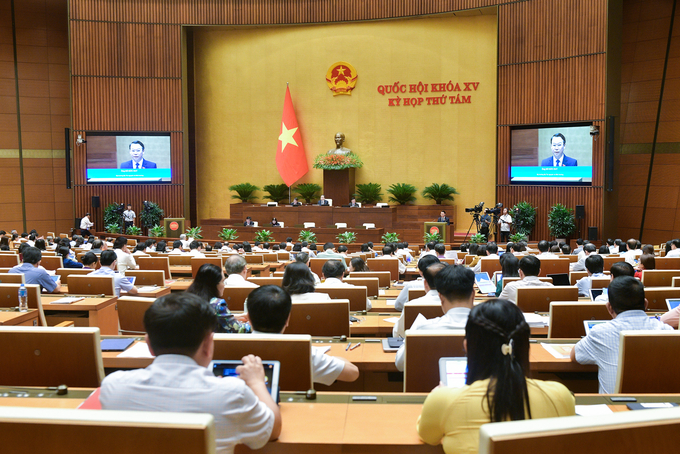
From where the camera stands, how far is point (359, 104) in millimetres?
17156

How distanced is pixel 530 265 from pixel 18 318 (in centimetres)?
377

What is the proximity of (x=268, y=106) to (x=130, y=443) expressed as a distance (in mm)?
17035

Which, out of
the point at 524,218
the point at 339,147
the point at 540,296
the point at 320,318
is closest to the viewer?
the point at 320,318

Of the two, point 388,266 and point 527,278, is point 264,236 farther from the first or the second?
point 527,278

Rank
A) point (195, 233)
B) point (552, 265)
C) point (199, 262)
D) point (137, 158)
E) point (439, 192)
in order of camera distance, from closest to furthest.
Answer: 1. point (552, 265)
2. point (199, 262)
3. point (195, 233)
4. point (439, 192)
5. point (137, 158)

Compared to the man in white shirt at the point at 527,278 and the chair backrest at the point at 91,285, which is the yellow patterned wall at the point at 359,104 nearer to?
the man in white shirt at the point at 527,278

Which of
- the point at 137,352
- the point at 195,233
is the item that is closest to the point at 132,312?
the point at 137,352

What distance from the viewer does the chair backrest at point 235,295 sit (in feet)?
15.3

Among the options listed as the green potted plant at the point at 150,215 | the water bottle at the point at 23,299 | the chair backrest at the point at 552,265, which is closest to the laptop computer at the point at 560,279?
the chair backrest at the point at 552,265

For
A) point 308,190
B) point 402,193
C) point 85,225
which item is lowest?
point 85,225

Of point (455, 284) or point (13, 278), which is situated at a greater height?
point (455, 284)

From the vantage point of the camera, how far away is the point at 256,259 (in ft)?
28.2

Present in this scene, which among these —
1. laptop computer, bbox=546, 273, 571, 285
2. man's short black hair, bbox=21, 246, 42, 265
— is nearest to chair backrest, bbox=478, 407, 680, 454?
laptop computer, bbox=546, 273, 571, 285

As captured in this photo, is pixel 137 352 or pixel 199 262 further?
pixel 199 262
